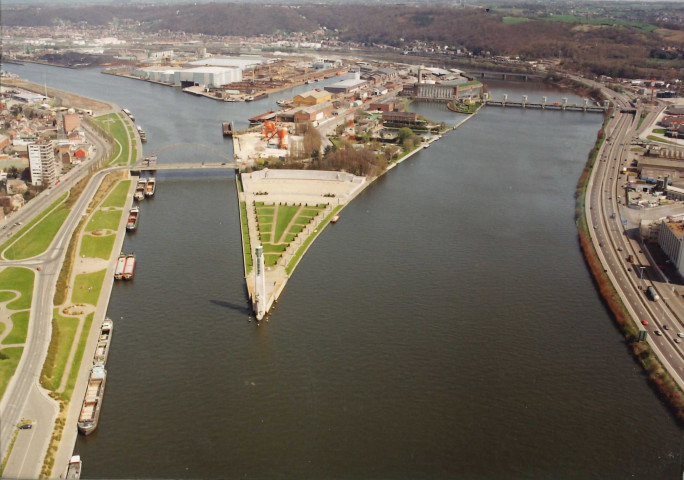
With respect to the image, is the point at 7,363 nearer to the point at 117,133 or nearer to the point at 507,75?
the point at 117,133

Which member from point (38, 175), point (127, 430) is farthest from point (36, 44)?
point (127, 430)

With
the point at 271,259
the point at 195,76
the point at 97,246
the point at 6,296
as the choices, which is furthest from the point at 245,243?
the point at 195,76

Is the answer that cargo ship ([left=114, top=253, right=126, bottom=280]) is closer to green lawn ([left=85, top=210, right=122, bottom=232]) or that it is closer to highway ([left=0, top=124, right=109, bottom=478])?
highway ([left=0, top=124, right=109, bottom=478])

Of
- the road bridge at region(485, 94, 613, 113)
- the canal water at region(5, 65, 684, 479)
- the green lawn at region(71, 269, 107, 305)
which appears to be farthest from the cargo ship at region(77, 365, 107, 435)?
the road bridge at region(485, 94, 613, 113)

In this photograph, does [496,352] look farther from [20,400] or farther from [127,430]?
[20,400]

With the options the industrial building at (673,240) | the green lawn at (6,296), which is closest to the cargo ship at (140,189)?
the green lawn at (6,296)

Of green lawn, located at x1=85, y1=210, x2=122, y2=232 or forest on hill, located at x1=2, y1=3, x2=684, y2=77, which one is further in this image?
Result: forest on hill, located at x1=2, y1=3, x2=684, y2=77
